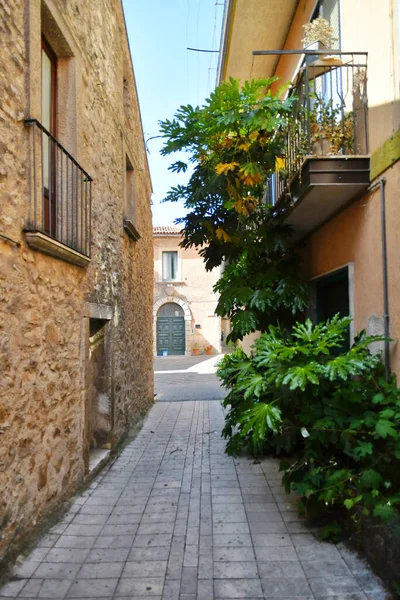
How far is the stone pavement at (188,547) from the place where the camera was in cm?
278

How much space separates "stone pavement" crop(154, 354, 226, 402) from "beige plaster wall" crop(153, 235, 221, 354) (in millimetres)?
2006

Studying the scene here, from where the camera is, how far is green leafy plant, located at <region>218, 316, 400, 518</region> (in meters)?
2.99

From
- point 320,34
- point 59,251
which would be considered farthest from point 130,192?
point 59,251

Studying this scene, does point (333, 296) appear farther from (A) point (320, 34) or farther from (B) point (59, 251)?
(B) point (59, 251)

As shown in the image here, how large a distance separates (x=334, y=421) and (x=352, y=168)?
7.62 ft

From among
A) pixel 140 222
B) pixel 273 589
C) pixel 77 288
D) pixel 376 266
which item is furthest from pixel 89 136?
pixel 273 589

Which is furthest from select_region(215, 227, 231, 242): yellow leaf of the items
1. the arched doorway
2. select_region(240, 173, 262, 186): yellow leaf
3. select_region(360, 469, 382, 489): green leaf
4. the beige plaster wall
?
the arched doorway

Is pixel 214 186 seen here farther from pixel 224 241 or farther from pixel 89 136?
pixel 89 136

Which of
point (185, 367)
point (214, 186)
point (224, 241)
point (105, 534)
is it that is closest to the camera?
point (105, 534)

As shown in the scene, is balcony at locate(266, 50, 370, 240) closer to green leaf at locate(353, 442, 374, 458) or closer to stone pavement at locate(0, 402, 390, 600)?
green leaf at locate(353, 442, 374, 458)

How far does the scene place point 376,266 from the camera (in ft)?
13.0

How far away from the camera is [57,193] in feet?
13.4

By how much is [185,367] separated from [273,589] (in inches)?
687

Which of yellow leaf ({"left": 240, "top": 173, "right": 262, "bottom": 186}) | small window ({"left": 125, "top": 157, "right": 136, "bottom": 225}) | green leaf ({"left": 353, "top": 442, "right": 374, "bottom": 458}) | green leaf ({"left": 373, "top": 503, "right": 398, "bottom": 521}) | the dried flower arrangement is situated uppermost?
the dried flower arrangement
